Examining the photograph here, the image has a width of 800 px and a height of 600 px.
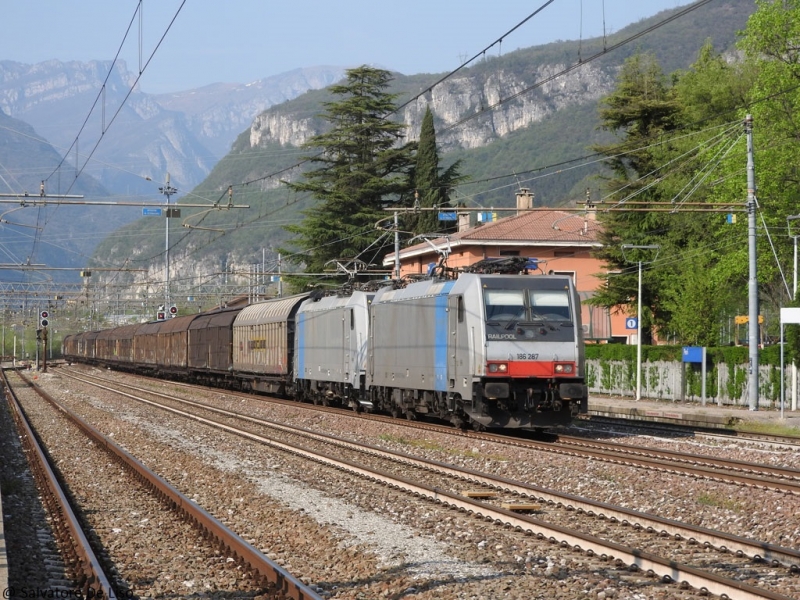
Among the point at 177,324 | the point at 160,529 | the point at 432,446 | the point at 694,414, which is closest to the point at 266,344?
the point at 694,414

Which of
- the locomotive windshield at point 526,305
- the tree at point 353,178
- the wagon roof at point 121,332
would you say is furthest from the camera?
the wagon roof at point 121,332

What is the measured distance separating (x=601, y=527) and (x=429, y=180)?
62068 millimetres

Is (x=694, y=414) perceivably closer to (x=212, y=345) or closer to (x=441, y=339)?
(x=441, y=339)

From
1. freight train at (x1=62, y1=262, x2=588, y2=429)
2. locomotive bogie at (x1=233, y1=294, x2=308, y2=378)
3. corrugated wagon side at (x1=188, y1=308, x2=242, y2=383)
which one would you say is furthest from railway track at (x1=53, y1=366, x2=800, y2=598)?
corrugated wagon side at (x1=188, y1=308, x2=242, y2=383)

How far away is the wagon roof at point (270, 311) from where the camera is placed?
125 feet

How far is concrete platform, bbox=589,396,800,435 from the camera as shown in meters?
27.1

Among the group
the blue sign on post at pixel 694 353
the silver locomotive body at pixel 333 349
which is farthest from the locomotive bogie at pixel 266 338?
the blue sign on post at pixel 694 353

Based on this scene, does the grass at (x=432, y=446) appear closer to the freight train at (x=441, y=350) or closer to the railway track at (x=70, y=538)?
the freight train at (x=441, y=350)

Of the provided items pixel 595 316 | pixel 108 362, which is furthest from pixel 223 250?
pixel 595 316

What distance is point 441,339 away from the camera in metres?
23.0

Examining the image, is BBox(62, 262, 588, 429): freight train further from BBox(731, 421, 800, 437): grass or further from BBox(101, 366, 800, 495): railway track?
BBox(731, 421, 800, 437): grass

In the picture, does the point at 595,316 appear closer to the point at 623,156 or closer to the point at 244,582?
the point at 623,156

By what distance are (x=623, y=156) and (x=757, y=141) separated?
9.40m

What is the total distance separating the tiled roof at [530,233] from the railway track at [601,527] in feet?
151
